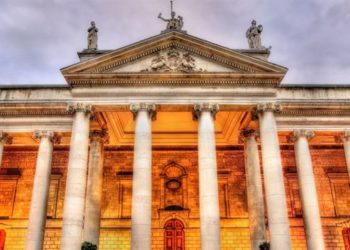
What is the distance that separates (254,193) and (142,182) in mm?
7431

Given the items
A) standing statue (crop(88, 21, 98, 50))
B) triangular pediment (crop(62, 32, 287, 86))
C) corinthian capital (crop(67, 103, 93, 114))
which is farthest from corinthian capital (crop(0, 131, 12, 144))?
standing statue (crop(88, 21, 98, 50))

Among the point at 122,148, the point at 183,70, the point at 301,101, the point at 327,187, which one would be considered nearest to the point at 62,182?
the point at 122,148

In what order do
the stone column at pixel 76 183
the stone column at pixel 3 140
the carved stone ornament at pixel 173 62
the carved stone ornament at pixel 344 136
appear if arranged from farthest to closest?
the carved stone ornament at pixel 344 136, the stone column at pixel 3 140, the carved stone ornament at pixel 173 62, the stone column at pixel 76 183

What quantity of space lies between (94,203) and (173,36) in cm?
1091

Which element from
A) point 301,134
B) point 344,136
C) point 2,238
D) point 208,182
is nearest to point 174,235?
point 208,182

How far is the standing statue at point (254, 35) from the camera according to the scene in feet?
77.2

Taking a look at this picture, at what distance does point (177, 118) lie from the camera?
26.0m

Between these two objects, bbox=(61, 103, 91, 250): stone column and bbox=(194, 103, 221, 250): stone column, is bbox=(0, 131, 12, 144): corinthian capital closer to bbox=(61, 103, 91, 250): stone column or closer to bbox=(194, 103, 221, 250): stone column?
bbox=(61, 103, 91, 250): stone column

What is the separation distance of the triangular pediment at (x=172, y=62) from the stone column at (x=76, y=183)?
7.02ft

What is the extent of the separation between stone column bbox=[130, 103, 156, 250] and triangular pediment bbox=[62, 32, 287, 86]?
2.20m

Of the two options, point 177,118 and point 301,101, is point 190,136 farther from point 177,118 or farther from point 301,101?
point 301,101

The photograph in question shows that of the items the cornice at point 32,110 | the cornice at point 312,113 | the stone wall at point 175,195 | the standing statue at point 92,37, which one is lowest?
the stone wall at point 175,195

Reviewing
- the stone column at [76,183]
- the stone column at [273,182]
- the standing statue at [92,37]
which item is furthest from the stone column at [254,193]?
the standing statue at [92,37]

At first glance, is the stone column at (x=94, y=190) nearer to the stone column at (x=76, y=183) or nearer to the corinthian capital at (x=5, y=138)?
the stone column at (x=76, y=183)
